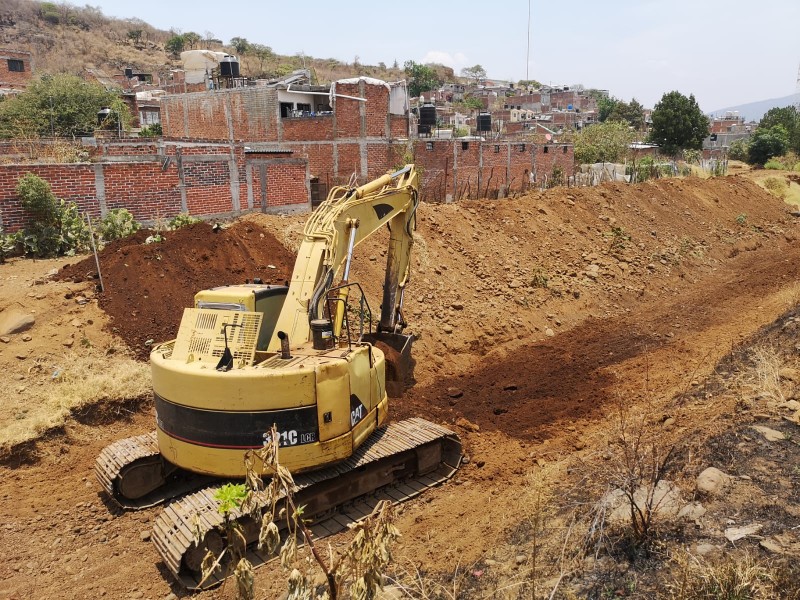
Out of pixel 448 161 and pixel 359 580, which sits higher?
pixel 448 161

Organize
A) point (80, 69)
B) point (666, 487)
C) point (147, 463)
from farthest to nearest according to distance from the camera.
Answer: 1. point (80, 69)
2. point (147, 463)
3. point (666, 487)

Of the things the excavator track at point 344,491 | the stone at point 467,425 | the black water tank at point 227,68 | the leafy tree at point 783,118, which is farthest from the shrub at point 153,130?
the leafy tree at point 783,118

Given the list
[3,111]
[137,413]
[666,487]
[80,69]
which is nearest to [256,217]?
[137,413]

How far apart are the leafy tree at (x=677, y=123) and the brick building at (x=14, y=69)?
165ft

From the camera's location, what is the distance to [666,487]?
5.89 m

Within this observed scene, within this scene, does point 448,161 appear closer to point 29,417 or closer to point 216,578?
point 29,417

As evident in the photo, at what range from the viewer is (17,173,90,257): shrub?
12977mm

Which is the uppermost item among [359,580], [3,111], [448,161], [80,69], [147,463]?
[80,69]

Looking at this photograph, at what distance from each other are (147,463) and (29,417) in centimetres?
287

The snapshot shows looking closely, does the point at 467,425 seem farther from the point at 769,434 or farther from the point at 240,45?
the point at 240,45

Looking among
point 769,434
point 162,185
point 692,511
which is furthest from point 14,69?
point 692,511

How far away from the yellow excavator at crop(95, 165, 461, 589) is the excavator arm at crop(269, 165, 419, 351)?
2 cm

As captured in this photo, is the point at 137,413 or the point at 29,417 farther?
the point at 137,413

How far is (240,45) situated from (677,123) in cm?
6378
